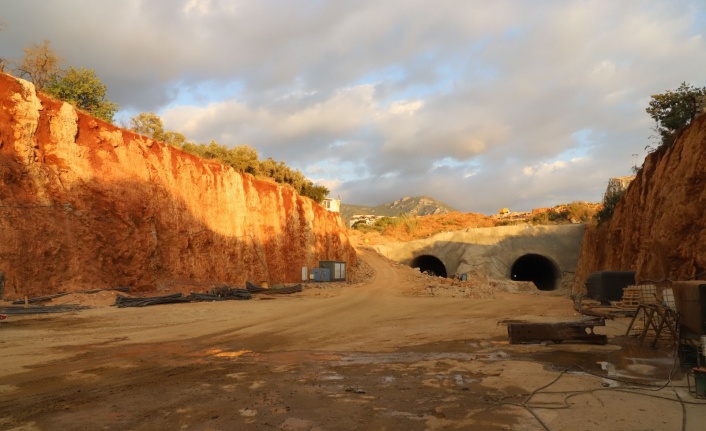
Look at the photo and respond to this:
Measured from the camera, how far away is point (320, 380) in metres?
6.98

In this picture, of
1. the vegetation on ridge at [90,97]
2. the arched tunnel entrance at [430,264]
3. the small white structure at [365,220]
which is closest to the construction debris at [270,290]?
the vegetation on ridge at [90,97]

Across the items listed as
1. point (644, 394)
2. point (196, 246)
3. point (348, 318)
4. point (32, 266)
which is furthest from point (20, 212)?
point (644, 394)

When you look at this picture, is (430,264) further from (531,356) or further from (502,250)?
(531,356)

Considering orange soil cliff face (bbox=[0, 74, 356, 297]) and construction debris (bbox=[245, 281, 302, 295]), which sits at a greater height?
orange soil cliff face (bbox=[0, 74, 356, 297])

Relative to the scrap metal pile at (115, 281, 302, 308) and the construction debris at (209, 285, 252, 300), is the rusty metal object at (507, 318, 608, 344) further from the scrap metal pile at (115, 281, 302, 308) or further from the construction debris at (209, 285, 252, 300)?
the construction debris at (209, 285, 252, 300)

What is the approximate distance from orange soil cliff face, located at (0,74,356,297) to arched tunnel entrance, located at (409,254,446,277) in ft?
90.9

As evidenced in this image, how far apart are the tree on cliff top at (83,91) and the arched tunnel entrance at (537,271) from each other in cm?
4045

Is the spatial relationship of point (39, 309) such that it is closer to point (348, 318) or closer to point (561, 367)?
point (348, 318)

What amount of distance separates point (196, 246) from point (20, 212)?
985cm

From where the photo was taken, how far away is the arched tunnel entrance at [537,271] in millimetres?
49969

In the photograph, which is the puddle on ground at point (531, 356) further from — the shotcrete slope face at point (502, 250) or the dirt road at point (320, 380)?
the shotcrete slope face at point (502, 250)

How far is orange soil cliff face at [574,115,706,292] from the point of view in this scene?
16531 mm

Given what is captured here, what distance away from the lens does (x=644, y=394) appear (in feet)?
19.8

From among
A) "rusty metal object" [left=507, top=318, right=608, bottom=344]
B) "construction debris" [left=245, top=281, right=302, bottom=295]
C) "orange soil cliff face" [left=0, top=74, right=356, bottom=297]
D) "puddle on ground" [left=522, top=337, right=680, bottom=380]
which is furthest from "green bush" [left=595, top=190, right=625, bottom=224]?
"rusty metal object" [left=507, top=318, right=608, bottom=344]
